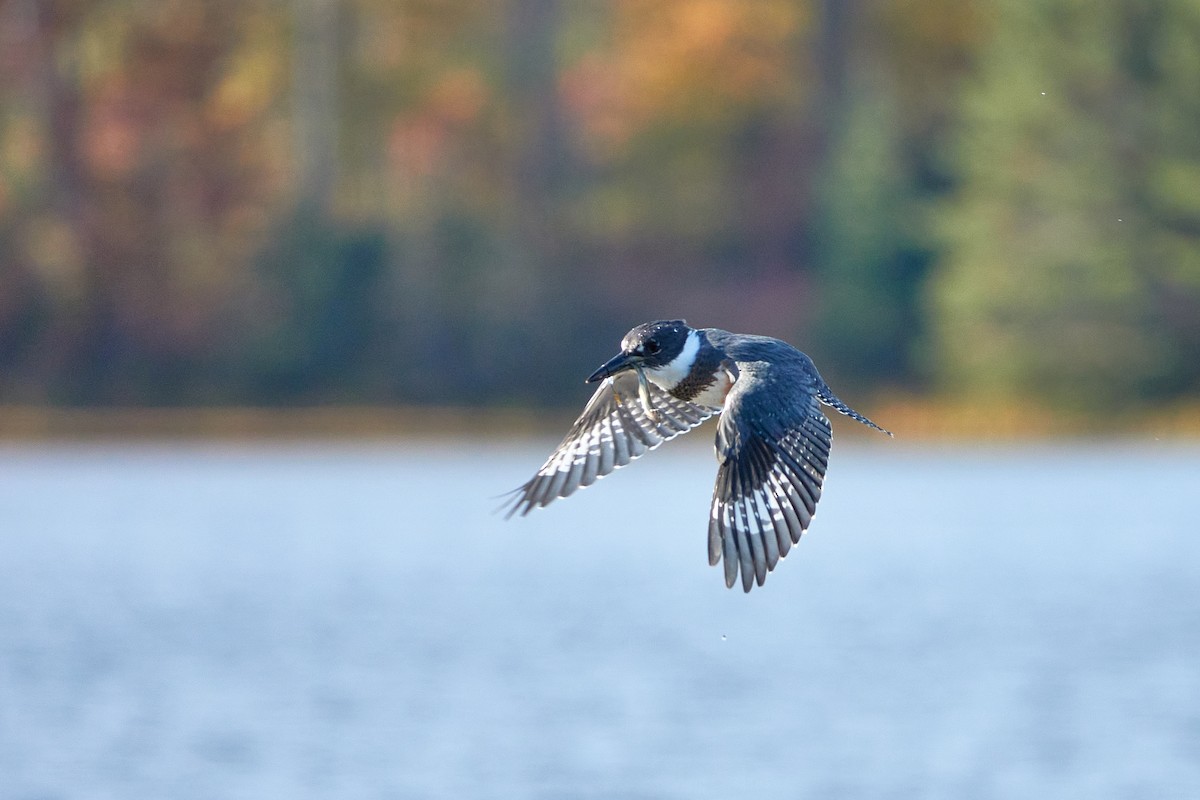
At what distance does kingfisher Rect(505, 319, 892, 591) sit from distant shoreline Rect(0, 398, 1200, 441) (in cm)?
2623

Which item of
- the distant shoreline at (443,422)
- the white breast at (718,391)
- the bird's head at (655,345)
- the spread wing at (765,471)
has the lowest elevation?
the spread wing at (765,471)

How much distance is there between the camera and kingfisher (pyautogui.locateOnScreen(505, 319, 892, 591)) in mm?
7176

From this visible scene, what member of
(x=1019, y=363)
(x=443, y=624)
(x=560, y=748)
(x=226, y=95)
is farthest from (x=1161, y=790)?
(x=226, y=95)

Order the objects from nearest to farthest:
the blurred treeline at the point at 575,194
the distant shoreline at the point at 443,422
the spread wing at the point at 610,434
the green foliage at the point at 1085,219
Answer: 1. the spread wing at the point at 610,434
2. the green foliage at the point at 1085,219
3. the distant shoreline at the point at 443,422
4. the blurred treeline at the point at 575,194

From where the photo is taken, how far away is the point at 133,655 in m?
18.6

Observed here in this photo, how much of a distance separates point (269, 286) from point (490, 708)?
22878mm

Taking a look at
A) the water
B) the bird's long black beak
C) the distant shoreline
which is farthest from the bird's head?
the distant shoreline

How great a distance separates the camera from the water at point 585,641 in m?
14.1

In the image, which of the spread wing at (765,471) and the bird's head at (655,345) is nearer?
A: the spread wing at (765,471)

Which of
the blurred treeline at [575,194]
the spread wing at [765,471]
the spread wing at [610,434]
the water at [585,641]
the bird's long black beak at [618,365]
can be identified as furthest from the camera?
the blurred treeline at [575,194]

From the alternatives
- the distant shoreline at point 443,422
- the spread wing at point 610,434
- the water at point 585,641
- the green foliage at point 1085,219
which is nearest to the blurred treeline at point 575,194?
the green foliage at point 1085,219

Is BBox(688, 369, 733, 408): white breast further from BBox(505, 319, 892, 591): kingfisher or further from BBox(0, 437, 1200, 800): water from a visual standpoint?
BBox(0, 437, 1200, 800): water

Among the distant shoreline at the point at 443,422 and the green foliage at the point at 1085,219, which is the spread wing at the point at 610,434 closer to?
the distant shoreline at the point at 443,422

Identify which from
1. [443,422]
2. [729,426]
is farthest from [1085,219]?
[729,426]
